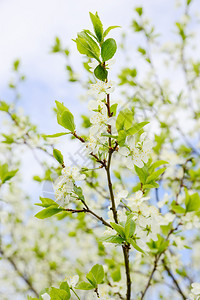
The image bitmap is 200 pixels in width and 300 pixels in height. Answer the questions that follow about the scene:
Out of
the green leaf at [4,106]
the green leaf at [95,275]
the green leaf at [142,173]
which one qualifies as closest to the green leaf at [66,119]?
the green leaf at [142,173]

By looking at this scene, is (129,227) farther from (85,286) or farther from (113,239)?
(85,286)

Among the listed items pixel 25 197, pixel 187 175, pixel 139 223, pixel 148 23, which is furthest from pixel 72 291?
pixel 25 197

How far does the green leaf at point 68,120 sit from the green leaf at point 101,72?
0.58 feet

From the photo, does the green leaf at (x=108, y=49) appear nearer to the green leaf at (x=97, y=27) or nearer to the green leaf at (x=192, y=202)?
the green leaf at (x=97, y=27)

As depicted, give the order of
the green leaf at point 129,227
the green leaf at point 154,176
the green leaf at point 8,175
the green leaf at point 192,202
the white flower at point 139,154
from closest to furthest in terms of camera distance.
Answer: the green leaf at point 129,227, the white flower at point 139,154, the green leaf at point 154,176, the green leaf at point 192,202, the green leaf at point 8,175

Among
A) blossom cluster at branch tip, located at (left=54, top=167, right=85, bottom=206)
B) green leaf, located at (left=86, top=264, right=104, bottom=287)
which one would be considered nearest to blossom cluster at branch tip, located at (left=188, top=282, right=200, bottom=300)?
green leaf, located at (left=86, top=264, right=104, bottom=287)

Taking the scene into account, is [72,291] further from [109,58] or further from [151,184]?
[109,58]

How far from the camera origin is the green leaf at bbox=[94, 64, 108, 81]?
992 mm

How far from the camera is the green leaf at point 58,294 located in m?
1.00

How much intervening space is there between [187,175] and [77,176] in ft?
5.73

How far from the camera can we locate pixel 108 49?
99 cm

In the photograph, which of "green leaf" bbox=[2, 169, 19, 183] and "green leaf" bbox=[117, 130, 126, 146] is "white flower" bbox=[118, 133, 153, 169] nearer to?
"green leaf" bbox=[117, 130, 126, 146]

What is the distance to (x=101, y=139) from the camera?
3.38ft

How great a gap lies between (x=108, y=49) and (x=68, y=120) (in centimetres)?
30
